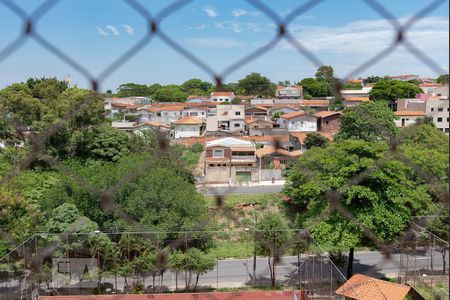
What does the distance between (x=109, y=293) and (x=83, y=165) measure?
2.92 meters

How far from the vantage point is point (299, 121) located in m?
6.24

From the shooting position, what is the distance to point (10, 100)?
572 cm

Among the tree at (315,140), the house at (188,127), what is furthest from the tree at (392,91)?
the house at (188,127)

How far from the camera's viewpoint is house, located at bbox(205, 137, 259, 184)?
649 centimetres

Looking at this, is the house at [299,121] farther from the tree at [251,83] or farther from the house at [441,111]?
the house at [441,111]

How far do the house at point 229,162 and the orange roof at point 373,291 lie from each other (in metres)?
3.18

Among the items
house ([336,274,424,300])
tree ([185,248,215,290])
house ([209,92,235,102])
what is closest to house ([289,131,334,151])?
tree ([185,248,215,290])

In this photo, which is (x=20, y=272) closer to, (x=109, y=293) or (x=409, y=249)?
(x=109, y=293)

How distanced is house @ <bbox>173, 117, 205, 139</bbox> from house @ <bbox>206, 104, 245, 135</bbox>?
407 mm

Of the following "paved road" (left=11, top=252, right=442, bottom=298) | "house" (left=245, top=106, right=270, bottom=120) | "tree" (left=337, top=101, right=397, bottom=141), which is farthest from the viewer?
"house" (left=245, top=106, right=270, bottom=120)

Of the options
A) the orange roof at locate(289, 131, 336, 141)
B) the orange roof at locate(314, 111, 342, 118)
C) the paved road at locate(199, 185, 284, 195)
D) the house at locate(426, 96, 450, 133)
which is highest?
the orange roof at locate(314, 111, 342, 118)

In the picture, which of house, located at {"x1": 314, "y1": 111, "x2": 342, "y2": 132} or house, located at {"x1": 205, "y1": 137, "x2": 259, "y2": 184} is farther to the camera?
house, located at {"x1": 314, "y1": 111, "x2": 342, "y2": 132}

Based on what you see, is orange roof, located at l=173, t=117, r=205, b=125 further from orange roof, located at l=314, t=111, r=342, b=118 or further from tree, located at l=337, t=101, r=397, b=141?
tree, located at l=337, t=101, r=397, b=141

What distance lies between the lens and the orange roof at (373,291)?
128 inches
